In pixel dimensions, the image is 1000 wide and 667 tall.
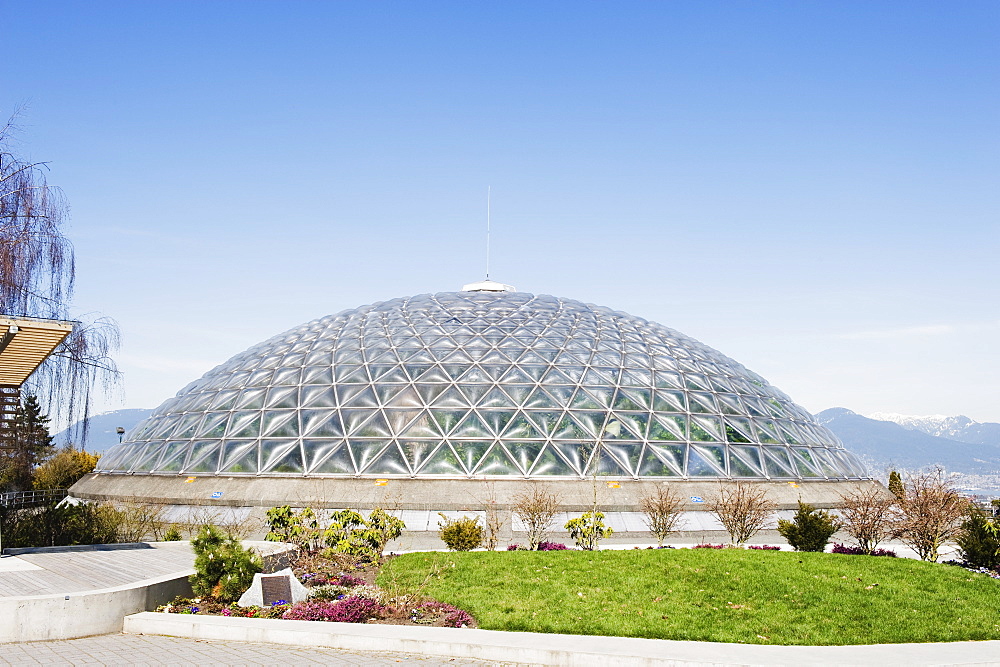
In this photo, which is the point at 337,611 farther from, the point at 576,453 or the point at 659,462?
the point at 659,462

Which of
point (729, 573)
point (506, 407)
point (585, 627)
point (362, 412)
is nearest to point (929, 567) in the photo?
→ point (729, 573)

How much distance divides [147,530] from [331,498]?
19.0 feet

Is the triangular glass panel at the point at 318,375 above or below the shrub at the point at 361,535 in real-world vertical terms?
above

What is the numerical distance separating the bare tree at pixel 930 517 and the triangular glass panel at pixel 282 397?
21.8 metres

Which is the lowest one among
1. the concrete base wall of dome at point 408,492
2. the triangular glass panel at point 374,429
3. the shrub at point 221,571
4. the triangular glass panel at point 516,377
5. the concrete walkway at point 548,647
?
the concrete walkway at point 548,647

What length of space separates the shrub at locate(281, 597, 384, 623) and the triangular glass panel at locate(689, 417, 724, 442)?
1998 cm

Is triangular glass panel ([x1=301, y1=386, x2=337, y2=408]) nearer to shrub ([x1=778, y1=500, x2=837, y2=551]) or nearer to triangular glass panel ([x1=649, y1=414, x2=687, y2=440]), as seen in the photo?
triangular glass panel ([x1=649, y1=414, x2=687, y2=440])

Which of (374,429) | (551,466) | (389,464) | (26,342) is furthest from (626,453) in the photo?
(26,342)

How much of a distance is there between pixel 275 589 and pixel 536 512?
35.8 feet

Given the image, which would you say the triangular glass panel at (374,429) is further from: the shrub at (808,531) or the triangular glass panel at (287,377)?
the shrub at (808,531)

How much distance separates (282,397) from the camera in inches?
1272

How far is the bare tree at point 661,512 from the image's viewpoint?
24.5 meters

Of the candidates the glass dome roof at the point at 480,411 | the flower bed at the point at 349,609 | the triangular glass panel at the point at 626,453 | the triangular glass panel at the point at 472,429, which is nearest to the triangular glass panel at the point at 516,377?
the glass dome roof at the point at 480,411

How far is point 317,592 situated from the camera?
14688 millimetres
